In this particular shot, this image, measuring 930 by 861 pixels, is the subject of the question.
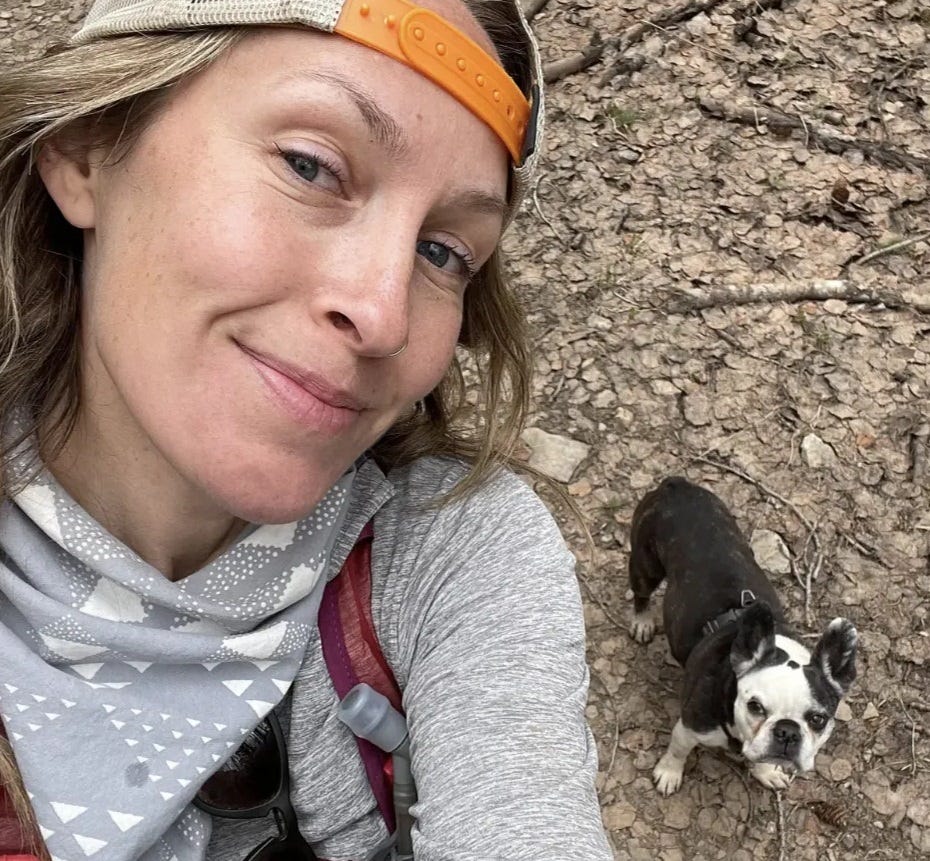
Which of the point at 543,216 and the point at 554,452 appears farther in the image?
the point at 543,216

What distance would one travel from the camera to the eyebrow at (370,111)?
3.80 ft

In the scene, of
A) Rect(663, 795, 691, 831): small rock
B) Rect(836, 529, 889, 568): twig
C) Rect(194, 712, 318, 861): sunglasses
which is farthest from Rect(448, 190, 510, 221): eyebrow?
Rect(836, 529, 889, 568): twig

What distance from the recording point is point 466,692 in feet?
4.83

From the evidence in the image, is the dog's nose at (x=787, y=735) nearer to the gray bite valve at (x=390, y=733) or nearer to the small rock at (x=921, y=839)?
the small rock at (x=921, y=839)

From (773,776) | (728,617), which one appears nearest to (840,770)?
(773,776)

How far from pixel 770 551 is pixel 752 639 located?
0.96 meters

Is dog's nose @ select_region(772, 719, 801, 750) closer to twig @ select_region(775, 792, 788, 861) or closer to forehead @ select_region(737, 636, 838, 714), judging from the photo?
forehead @ select_region(737, 636, 838, 714)

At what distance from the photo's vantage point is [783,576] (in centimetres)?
363

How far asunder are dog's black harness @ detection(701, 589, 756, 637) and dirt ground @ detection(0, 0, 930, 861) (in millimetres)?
491

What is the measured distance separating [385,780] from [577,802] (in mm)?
435

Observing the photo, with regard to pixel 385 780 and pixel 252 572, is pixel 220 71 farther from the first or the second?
pixel 385 780

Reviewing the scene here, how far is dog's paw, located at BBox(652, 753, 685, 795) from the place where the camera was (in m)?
3.21

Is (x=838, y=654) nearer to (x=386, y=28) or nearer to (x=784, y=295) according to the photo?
(x=784, y=295)

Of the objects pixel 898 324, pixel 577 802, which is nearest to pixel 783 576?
pixel 898 324
